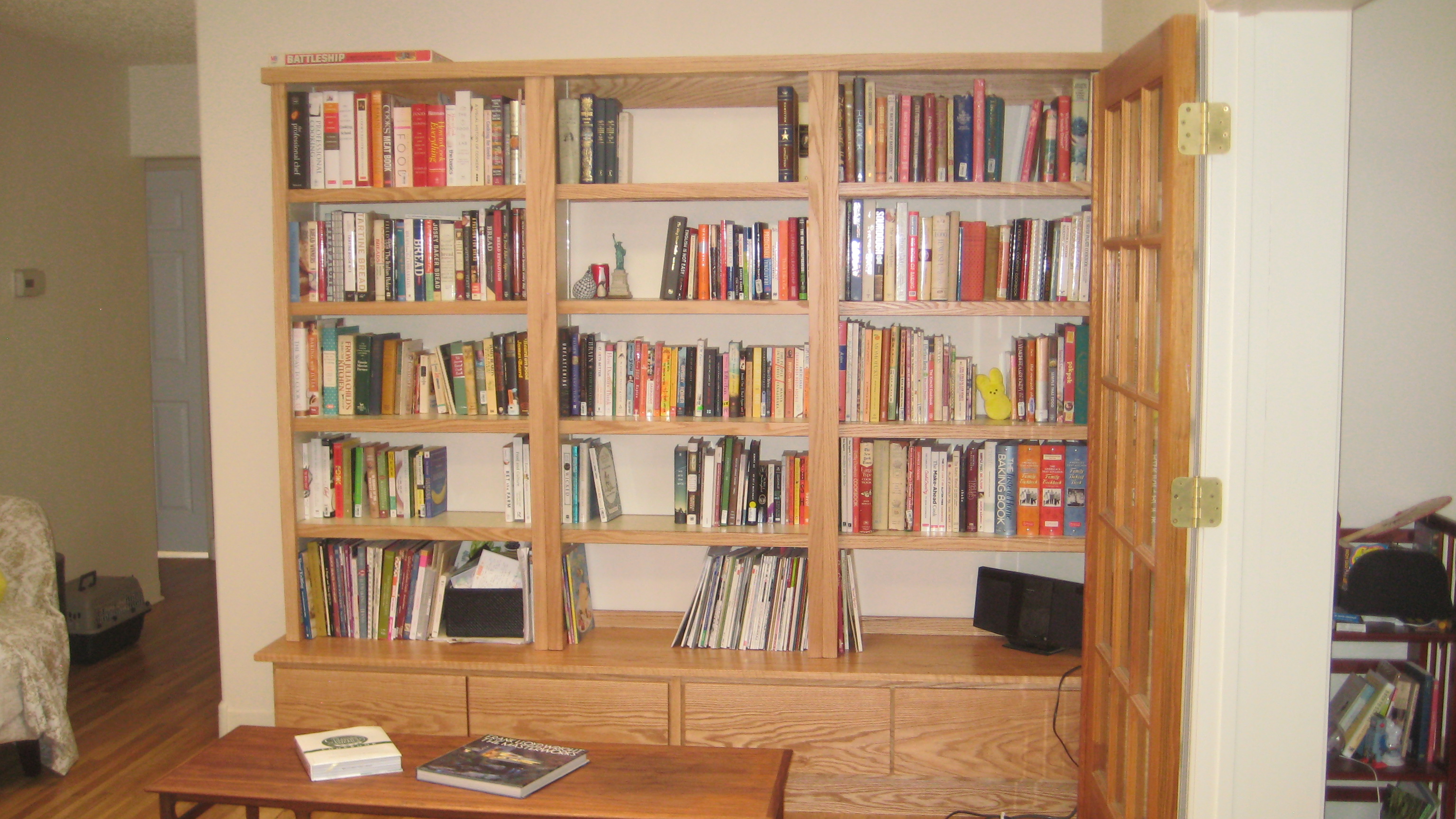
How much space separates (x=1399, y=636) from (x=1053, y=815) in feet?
3.08

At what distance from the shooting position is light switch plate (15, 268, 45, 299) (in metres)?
4.37

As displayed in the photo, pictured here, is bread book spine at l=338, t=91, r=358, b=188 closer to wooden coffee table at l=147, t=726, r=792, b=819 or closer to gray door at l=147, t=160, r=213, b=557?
wooden coffee table at l=147, t=726, r=792, b=819

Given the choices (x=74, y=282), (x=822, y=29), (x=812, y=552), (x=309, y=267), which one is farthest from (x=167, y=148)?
(x=812, y=552)

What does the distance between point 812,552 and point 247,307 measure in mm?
1814

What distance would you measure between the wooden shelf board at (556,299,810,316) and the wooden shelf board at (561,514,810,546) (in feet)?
1.87

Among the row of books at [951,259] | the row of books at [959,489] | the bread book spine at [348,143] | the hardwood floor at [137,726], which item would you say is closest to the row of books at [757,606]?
the row of books at [959,489]

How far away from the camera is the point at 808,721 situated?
290 cm

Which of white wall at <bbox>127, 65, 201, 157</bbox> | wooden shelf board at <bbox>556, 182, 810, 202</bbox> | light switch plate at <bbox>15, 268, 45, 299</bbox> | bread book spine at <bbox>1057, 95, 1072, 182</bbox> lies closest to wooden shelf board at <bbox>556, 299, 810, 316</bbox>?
wooden shelf board at <bbox>556, 182, 810, 202</bbox>

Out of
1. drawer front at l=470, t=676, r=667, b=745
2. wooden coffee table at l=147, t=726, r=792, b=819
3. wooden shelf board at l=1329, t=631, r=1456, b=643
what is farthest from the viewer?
drawer front at l=470, t=676, r=667, b=745

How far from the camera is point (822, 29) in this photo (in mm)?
3125

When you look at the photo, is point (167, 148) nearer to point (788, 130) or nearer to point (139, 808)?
point (139, 808)

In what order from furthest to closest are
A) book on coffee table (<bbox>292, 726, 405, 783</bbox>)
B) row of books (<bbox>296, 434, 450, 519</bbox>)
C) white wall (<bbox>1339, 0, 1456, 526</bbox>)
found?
1. row of books (<bbox>296, 434, 450, 519</bbox>)
2. white wall (<bbox>1339, 0, 1456, 526</bbox>)
3. book on coffee table (<bbox>292, 726, 405, 783</bbox>)

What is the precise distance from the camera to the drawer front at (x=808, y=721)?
9.48 feet

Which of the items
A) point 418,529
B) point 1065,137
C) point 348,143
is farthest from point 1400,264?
point 348,143
